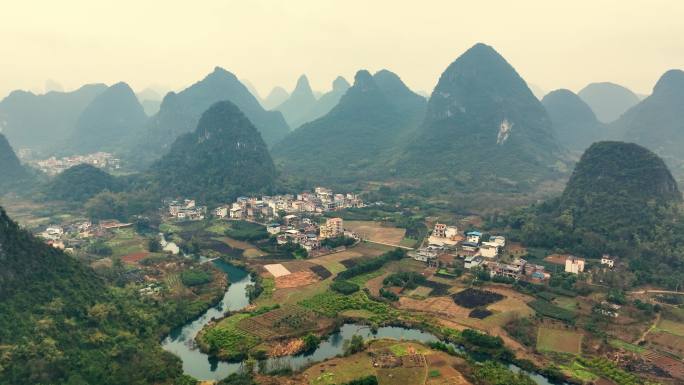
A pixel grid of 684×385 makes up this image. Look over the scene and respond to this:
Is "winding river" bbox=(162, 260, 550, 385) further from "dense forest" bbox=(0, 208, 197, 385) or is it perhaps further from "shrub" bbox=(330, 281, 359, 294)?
"shrub" bbox=(330, 281, 359, 294)

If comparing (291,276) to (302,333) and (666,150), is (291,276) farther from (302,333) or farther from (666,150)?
(666,150)

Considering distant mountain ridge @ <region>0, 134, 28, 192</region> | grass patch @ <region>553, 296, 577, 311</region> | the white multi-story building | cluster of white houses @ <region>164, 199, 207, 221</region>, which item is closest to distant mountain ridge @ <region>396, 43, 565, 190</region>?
the white multi-story building

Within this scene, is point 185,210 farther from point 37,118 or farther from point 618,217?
point 37,118

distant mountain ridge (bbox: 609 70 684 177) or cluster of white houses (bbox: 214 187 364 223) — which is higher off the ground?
distant mountain ridge (bbox: 609 70 684 177)

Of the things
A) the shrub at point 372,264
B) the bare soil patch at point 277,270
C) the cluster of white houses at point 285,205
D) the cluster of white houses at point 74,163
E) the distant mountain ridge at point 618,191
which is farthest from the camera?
the cluster of white houses at point 74,163

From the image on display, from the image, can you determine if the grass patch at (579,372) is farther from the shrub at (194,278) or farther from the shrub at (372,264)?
the shrub at (194,278)

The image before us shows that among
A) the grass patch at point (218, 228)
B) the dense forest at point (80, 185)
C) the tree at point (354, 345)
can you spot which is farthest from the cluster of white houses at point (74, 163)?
the tree at point (354, 345)

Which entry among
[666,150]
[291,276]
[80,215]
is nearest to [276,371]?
[291,276]

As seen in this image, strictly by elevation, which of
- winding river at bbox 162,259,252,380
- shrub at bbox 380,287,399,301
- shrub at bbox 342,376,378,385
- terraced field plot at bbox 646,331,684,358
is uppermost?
terraced field plot at bbox 646,331,684,358
